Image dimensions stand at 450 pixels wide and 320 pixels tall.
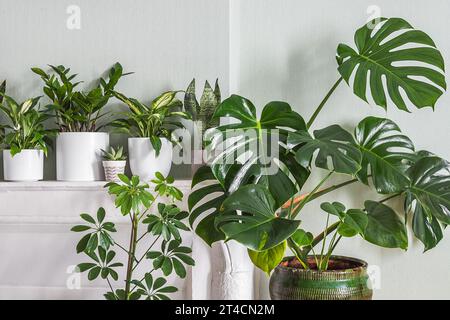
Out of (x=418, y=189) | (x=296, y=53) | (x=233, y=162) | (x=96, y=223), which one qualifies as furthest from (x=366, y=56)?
(x=96, y=223)

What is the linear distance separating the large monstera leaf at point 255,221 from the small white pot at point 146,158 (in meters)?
0.51

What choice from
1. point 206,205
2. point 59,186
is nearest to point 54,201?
point 59,186

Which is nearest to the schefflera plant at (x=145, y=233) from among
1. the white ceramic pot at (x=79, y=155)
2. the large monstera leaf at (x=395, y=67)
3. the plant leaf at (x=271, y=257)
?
the white ceramic pot at (x=79, y=155)

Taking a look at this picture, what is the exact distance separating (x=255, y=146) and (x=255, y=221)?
355 mm

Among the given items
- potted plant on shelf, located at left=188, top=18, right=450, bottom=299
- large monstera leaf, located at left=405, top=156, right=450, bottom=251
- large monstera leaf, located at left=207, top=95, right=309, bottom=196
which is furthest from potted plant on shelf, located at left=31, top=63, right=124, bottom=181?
large monstera leaf, located at left=405, top=156, right=450, bottom=251

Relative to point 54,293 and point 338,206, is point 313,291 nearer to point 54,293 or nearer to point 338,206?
point 338,206

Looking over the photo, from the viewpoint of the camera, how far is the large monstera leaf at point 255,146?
211 centimetres

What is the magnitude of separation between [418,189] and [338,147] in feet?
1.51

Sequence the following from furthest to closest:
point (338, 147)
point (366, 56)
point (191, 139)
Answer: point (191, 139) < point (366, 56) < point (338, 147)

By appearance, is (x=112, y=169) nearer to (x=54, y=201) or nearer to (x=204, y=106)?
(x=54, y=201)

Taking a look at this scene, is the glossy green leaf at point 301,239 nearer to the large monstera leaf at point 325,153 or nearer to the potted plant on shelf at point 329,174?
the potted plant on shelf at point 329,174

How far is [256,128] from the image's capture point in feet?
7.22

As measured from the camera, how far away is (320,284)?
2.21 m

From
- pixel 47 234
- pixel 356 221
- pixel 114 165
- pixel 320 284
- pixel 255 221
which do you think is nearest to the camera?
pixel 255 221
